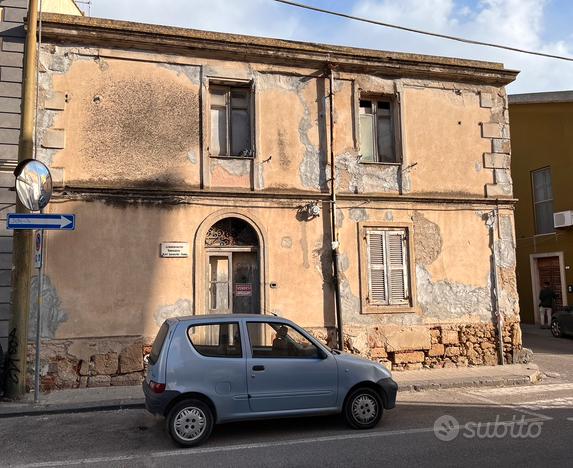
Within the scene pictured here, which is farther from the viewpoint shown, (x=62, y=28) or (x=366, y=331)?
(x=366, y=331)

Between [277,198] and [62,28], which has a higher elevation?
[62,28]

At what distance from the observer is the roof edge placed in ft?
32.0

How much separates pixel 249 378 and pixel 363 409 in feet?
5.19

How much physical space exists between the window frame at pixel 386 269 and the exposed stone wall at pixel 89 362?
460cm

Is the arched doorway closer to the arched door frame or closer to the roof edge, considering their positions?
the arched door frame

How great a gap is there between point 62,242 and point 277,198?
421 cm

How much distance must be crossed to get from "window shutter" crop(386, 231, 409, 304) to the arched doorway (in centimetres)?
293

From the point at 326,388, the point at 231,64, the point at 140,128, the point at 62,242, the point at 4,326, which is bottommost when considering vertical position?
the point at 326,388

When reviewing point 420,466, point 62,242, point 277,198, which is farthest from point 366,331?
point 62,242

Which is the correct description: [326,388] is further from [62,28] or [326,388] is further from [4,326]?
[62,28]

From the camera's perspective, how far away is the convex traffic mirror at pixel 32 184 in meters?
8.33

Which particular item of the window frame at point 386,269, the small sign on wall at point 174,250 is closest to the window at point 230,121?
the small sign on wall at point 174,250

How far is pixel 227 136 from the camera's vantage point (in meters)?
10.7

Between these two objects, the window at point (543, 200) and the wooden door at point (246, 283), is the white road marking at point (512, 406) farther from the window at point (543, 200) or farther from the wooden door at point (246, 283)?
the window at point (543, 200)
